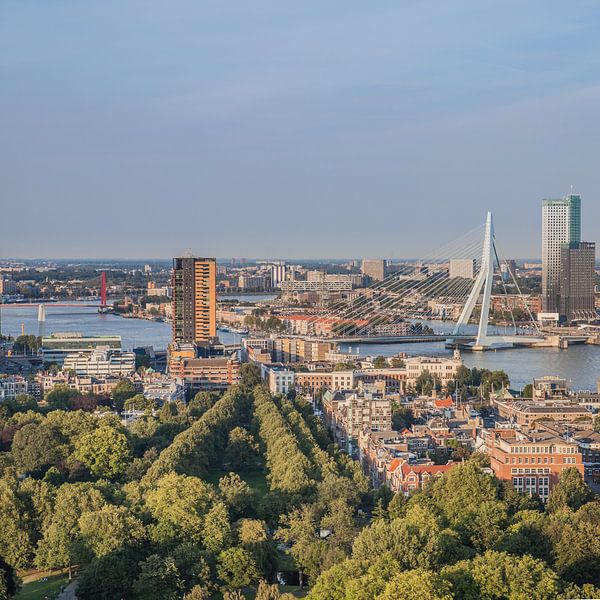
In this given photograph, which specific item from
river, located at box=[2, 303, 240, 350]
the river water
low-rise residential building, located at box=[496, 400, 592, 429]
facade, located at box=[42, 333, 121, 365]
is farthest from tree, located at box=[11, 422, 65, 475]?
river, located at box=[2, 303, 240, 350]

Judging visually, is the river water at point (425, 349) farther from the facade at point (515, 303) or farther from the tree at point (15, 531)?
the tree at point (15, 531)

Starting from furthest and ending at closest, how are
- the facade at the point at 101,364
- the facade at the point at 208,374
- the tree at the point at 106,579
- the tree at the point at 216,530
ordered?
the facade at the point at 101,364 → the facade at the point at 208,374 → the tree at the point at 216,530 → the tree at the point at 106,579

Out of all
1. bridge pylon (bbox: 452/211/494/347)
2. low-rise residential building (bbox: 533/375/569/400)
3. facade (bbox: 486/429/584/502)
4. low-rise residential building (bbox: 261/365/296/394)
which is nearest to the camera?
facade (bbox: 486/429/584/502)

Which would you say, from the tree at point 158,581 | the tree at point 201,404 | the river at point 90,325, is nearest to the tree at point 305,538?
the tree at point 158,581

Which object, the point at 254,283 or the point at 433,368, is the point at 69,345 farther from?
the point at 254,283

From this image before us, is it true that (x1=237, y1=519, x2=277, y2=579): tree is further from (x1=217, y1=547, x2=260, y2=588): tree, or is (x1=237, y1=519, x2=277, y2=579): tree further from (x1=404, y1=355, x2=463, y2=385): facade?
(x1=404, y1=355, x2=463, y2=385): facade

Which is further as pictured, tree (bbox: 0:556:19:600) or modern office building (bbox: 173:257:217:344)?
modern office building (bbox: 173:257:217:344)

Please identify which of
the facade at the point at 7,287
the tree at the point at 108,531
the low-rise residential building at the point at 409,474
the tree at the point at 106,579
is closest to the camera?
the tree at the point at 106,579
